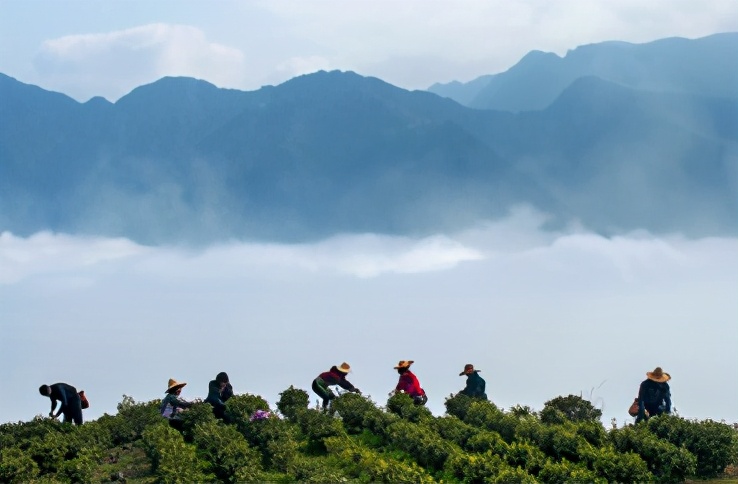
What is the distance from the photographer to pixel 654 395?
17781 millimetres

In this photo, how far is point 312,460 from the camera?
1527 cm

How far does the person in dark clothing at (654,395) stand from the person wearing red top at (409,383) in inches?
180

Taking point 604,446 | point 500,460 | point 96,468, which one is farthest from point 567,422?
point 96,468

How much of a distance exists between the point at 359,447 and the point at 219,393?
3.86m

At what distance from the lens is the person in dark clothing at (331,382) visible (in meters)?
19.2

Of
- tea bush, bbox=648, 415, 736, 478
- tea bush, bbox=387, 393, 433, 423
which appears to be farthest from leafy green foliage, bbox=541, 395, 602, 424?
tea bush, bbox=648, 415, 736, 478

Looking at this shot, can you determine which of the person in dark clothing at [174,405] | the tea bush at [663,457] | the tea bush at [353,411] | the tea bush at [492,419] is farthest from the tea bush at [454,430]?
the person in dark clothing at [174,405]

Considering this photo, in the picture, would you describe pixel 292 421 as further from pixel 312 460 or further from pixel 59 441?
pixel 59 441

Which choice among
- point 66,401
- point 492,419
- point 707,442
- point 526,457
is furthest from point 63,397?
point 707,442

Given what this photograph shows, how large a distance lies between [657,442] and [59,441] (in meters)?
9.98

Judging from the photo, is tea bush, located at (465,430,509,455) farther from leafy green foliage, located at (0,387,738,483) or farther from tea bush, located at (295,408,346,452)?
tea bush, located at (295,408,346,452)

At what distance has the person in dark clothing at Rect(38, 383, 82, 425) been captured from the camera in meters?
17.9

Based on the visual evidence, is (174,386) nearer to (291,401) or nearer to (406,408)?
(291,401)

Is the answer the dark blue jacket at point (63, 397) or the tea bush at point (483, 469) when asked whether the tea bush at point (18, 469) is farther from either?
the tea bush at point (483, 469)
